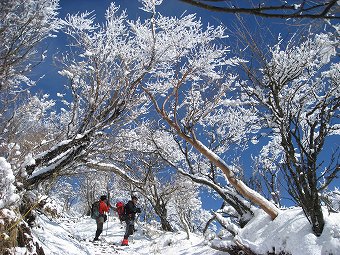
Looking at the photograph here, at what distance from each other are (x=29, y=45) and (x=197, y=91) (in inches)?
220

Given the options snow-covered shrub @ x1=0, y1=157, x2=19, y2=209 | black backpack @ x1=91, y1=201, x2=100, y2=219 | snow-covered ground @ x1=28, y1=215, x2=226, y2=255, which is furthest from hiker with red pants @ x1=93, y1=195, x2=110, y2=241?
snow-covered shrub @ x1=0, y1=157, x2=19, y2=209

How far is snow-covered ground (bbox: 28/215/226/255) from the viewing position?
21.5 ft

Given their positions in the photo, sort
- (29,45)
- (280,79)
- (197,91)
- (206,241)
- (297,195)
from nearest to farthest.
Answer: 1. (297,195)
2. (29,45)
3. (280,79)
4. (206,241)
5. (197,91)

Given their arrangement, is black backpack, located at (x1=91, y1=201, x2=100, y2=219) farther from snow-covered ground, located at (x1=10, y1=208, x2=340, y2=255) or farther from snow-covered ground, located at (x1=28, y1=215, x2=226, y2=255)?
snow-covered ground, located at (x1=10, y1=208, x2=340, y2=255)

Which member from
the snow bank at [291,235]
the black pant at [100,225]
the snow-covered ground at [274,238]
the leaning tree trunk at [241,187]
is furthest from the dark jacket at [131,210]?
the snow bank at [291,235]

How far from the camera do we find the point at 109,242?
36.5 ft

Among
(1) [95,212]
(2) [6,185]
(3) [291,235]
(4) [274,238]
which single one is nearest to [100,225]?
(1) [95,212]

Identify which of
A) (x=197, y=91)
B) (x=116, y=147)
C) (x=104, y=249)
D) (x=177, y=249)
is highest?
(x=197, y=91)

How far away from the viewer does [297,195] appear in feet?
18.4

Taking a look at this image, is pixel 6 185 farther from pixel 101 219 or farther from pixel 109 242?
pixel 109 242

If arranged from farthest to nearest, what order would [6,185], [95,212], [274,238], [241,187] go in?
[95,212] → [241,187] → [274,238] → [6,185]

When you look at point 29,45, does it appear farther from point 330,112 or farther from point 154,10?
point 330,112

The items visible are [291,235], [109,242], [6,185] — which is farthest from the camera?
[109,242]

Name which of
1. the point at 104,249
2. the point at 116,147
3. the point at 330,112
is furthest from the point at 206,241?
the point at 330,112
